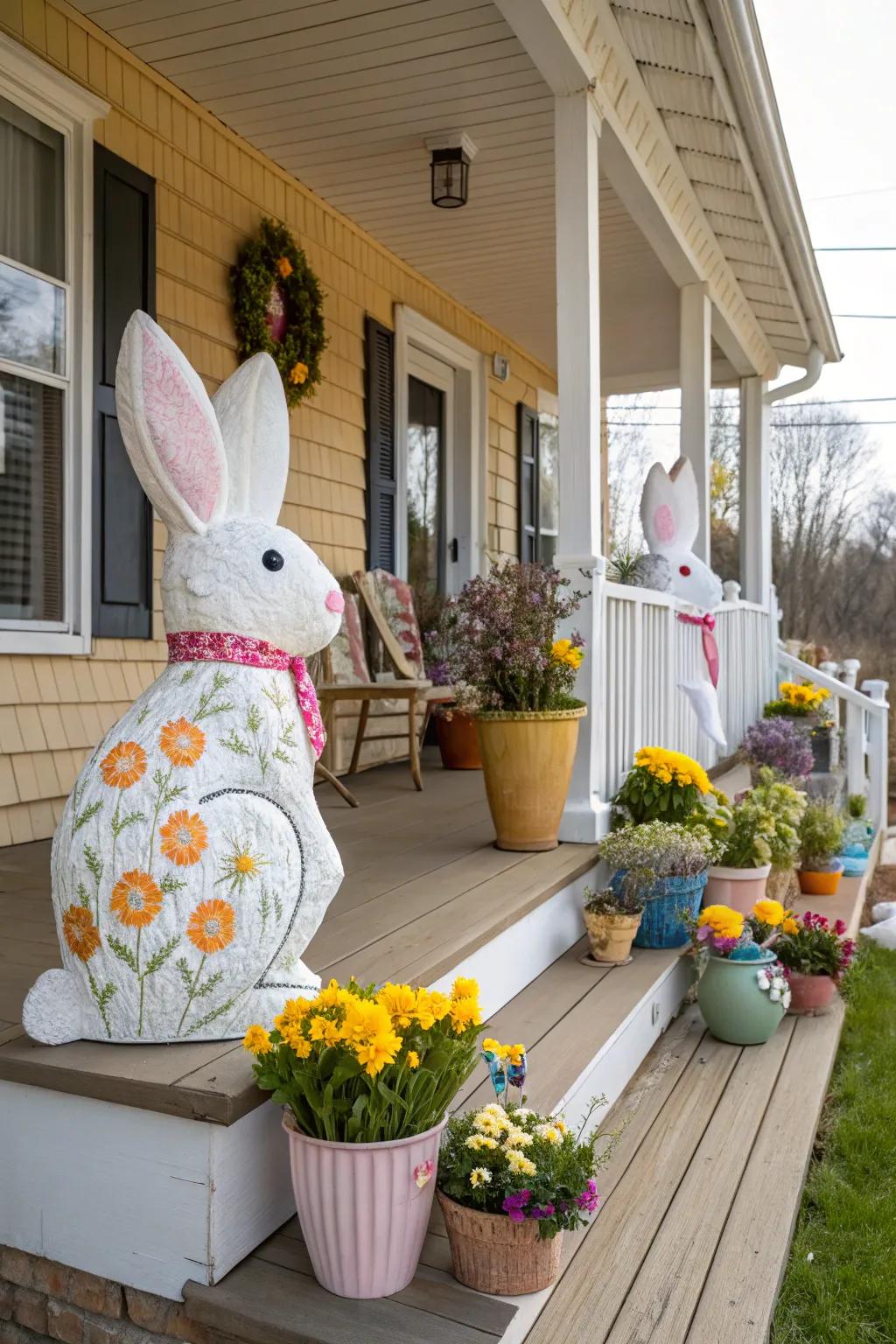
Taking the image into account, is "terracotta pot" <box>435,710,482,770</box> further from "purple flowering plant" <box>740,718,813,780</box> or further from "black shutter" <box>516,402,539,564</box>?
"black shutter" <box>516,402,539,564</box>

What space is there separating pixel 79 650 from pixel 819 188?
64.2 ft

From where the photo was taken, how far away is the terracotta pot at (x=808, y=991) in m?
3.16

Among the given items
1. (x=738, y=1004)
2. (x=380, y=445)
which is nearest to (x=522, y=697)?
(x=738, y=1004)


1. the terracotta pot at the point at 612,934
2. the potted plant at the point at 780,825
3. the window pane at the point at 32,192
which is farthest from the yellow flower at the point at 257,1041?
the window pane at the point at 32,192

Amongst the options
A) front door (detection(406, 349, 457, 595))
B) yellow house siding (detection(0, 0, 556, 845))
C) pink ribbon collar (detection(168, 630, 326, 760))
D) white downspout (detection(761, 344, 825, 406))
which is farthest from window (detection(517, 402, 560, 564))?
pink ribbon collar (detection(168, 630, 326, 760))

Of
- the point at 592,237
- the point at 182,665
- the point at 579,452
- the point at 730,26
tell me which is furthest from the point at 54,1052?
the point at 730,26

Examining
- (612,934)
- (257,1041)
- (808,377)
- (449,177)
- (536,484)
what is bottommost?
(612,934)

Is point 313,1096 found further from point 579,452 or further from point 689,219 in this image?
point 689,219

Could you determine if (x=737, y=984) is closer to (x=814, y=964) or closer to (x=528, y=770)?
(x=814, y=964)

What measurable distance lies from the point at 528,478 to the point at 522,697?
460cm

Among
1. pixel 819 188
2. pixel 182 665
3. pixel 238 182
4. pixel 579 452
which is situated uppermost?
pixel 819 188

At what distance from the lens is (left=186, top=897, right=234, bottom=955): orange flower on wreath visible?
1626 mm

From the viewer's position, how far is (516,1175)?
1567mm

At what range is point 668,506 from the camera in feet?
14.9
